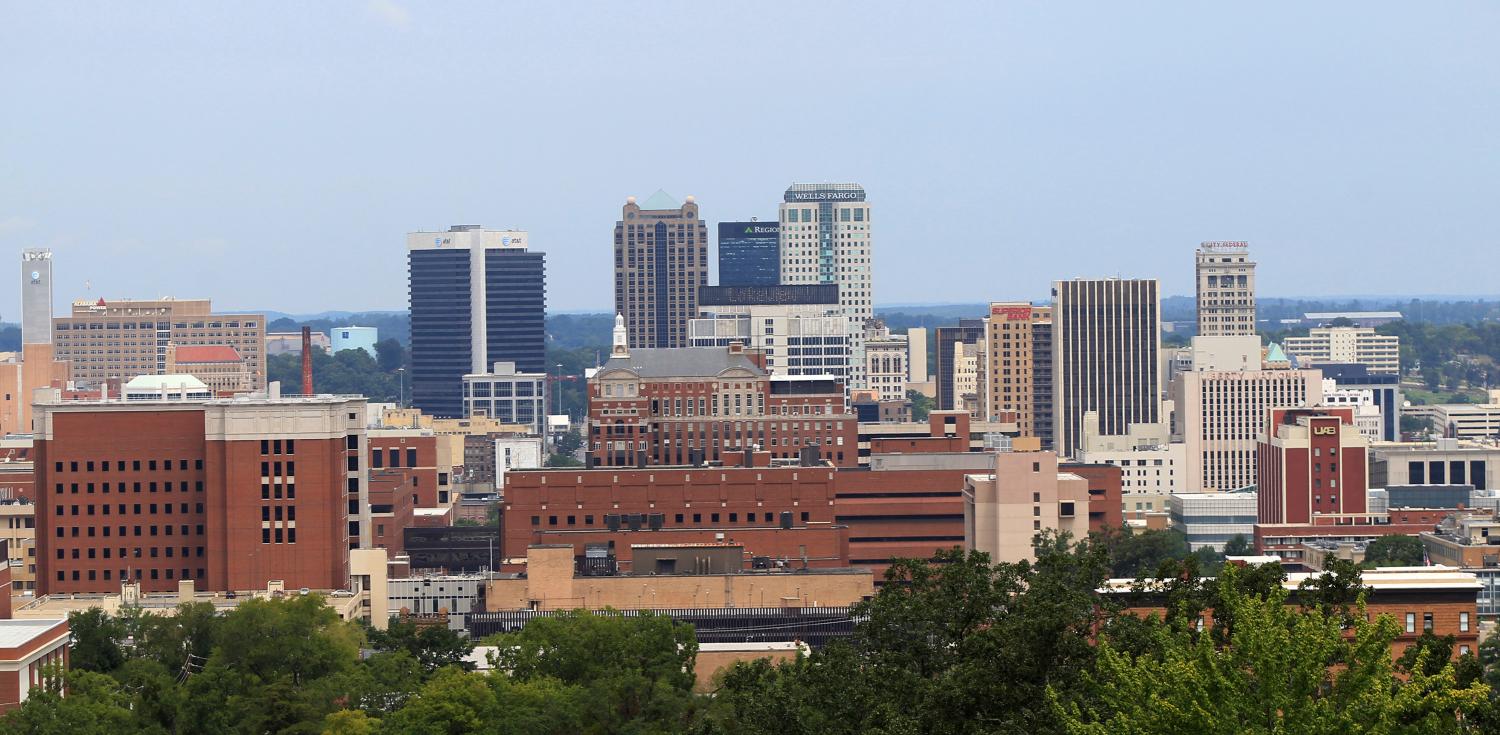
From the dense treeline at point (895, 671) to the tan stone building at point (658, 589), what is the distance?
2117 cm

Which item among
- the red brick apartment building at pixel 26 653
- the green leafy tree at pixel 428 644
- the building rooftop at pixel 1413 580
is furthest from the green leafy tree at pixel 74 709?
the building rooftop at pixel 1413 580

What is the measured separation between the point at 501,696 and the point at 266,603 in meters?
24.6

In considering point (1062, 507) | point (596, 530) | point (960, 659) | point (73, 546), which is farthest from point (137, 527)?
point (960, 659)

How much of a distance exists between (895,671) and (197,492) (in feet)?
330

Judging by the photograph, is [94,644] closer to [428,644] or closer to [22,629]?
[22,629]

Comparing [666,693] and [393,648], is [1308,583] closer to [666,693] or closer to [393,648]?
[666,693]

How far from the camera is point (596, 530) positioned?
19838 centimetres

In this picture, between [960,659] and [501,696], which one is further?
[501,696]

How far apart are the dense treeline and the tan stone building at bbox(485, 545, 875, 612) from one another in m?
21.2

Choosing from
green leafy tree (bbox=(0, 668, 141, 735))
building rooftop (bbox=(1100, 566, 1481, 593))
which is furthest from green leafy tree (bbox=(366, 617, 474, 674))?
building rooftop (bbox=(1100, 566, 1481, 593))

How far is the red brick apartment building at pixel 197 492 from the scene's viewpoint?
562 feet

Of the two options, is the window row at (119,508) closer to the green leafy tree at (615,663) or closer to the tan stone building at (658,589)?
the tan stone building at (658,589)

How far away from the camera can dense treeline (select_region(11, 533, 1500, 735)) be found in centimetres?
6022

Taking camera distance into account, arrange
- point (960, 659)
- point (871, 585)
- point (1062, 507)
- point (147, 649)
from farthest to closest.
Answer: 1. point (1062, 507)
2. point (871, 585)
3. point (147, 649)
4. point (960, 659)
